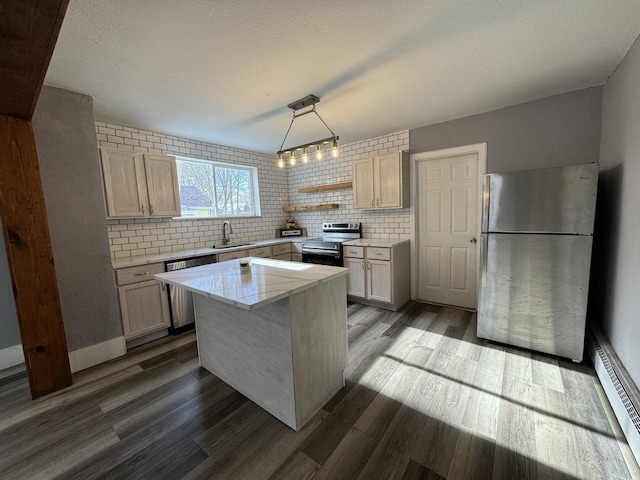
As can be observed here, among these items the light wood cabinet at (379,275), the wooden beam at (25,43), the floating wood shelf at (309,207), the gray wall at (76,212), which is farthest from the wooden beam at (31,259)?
the floating wood shelf at (309,207)

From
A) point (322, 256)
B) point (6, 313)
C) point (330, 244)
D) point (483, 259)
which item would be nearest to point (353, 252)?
point (330, 244)

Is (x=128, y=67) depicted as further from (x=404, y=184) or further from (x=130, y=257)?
(x=404, y=184)

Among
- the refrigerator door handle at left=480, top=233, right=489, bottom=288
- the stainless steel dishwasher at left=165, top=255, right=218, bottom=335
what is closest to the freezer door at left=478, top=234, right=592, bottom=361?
the refrigerator door handle at left=480, top=233, right=489, bottom=288

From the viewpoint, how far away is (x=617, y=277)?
1.99 m

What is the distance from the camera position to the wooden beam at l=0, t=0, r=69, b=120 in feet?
3.26

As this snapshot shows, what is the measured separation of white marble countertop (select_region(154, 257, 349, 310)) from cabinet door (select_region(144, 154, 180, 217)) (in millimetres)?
1422

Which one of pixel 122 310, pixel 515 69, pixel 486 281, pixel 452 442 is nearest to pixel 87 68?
pixel 122 310

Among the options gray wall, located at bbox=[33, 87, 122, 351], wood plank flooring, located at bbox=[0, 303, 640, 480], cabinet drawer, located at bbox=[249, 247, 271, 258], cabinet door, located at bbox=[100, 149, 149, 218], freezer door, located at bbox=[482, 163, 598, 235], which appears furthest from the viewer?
cabinet drawer, located at bbox=[249, 247, 271, 258]

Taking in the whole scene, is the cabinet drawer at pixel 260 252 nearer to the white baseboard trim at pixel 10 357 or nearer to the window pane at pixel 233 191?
the window pane at pixel 233 191

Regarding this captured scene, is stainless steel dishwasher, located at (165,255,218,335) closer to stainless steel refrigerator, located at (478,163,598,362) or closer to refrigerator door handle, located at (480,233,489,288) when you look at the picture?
refrigerator door handle, located at (480,233,489,288)

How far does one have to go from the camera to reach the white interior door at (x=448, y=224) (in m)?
3.31

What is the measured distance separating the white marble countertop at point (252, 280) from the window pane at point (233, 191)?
83.8 inches

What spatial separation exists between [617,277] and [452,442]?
5.93ft

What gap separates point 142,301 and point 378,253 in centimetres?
282
